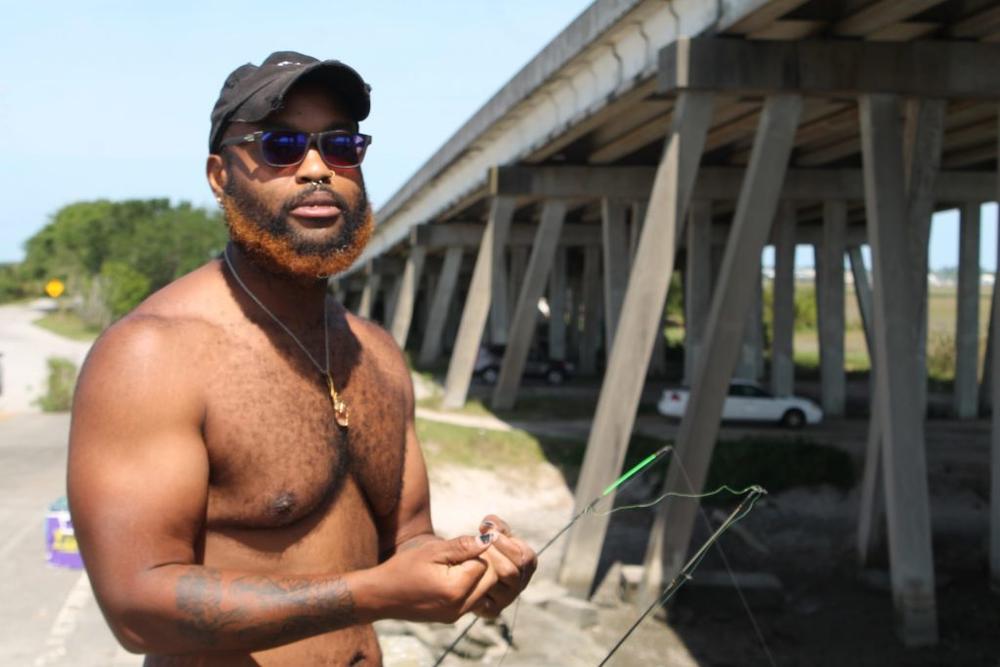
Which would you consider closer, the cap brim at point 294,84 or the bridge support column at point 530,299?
the cap brim at point 294,84

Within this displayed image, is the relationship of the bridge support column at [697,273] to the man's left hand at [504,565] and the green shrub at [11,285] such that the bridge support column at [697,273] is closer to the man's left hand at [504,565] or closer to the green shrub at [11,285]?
the man's left hand at [504,565]

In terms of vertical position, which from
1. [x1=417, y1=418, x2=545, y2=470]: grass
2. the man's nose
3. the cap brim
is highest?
the cap brim

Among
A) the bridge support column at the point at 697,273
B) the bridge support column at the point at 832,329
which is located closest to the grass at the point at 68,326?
the bridge support column at the point at 697,273

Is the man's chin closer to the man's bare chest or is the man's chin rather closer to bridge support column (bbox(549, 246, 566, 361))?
the man's bare chest

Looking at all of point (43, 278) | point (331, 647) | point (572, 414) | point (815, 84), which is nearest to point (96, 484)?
point (331, 647)

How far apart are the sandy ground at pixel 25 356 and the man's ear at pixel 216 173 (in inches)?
833

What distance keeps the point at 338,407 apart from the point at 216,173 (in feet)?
2.06

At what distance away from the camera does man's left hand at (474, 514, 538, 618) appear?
268cm

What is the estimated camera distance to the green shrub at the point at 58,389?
1235 inches

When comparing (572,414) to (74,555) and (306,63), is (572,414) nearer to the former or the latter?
(74,555)

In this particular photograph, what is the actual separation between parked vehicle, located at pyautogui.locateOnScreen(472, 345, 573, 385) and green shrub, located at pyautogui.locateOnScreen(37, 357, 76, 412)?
14.2 metres

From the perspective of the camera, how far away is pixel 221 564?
114 inches

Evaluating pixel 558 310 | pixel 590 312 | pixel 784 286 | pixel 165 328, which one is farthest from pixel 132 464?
pixel 558 310

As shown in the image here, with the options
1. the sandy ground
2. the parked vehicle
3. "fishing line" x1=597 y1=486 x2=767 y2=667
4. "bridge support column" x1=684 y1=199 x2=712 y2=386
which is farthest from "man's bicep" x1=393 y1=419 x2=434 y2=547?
the parked vehicle
